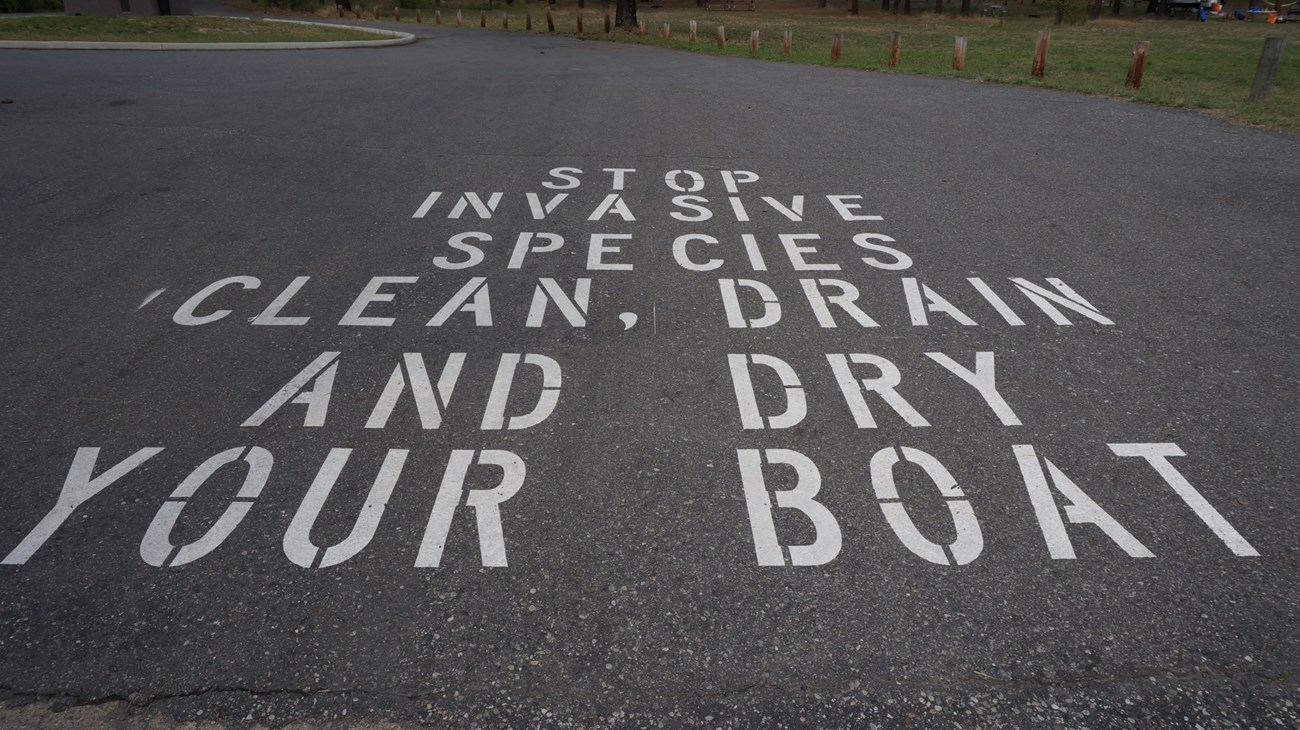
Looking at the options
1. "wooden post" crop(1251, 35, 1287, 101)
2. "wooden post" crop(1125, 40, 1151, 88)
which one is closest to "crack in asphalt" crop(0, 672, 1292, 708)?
"wooden post" crop(1251, 35, 1287, 101)

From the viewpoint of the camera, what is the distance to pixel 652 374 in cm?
476

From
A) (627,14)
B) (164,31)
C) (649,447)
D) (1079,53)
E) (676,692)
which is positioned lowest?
(676,692)

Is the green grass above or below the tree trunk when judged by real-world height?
below

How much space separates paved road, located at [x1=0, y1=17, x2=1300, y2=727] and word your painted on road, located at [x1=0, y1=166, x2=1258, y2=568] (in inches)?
1.1

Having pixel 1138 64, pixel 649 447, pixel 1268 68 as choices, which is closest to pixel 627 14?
pixel 1138 64

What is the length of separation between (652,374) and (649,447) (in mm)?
776

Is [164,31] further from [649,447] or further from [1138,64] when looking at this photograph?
[649,447]

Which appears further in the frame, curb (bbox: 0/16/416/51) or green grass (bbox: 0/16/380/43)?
green grass (bbox: 0/16/380/43)

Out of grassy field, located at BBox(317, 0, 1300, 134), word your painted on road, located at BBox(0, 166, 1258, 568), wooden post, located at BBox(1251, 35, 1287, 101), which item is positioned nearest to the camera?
word your painted on road, located at BBox(0, 166, 1258, 568)

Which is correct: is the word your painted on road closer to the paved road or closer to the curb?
the paved road

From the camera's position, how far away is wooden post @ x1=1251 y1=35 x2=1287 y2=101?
12.8 metres

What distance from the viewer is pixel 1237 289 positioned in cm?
583

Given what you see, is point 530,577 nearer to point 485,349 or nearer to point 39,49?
point 485,349

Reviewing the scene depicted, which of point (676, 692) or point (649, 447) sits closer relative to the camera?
point (676, 692)
